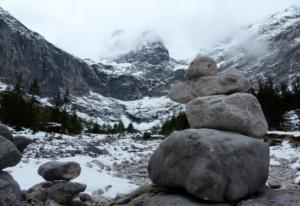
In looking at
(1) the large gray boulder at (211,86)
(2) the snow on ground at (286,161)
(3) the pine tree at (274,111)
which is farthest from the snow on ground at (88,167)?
(3) the pine tree at (274,111)

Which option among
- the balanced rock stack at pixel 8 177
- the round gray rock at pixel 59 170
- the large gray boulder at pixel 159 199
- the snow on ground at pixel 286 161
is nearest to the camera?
the large gray boulder at pixel 159 199

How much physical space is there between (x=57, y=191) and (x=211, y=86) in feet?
27.7

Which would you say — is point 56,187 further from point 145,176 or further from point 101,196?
point 145,176

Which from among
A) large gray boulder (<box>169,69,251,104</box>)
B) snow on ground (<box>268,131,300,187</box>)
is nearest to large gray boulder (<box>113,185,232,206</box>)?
large gray boulder (<box>169,69,251,104</box>)

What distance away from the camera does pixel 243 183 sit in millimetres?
12953

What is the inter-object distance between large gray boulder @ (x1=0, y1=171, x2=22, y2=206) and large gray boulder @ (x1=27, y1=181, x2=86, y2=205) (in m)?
3.39

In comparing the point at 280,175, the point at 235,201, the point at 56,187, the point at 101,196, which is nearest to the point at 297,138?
the point at 280,175

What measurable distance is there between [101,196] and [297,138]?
28917 millimetres

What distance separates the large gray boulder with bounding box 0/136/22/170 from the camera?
15562 mm

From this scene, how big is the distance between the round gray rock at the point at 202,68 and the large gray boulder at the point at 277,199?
187 inches

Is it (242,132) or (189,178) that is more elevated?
(242,132)

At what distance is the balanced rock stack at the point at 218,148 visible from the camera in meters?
12.7

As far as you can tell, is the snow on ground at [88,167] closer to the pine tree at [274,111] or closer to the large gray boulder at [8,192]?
the large gray boulder at [8,192]

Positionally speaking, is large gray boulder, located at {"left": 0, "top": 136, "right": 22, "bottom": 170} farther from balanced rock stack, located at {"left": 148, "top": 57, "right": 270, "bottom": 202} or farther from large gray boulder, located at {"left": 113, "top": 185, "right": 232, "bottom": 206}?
balanced rock stack, located at {"left": 148, "top": 57, "right": 270, "bottom": 202}
